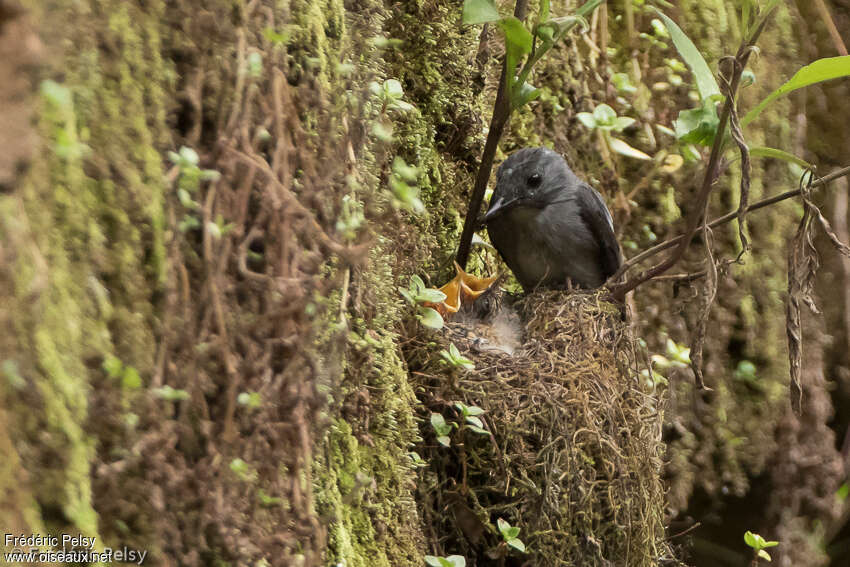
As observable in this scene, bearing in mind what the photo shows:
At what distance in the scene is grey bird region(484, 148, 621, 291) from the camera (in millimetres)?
3902

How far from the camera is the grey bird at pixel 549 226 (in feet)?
12.8

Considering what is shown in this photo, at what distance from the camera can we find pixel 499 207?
3.84m

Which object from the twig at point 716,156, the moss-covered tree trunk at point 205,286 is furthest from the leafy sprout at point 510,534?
the twig at point 716,156

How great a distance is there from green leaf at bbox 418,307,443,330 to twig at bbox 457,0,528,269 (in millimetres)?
683

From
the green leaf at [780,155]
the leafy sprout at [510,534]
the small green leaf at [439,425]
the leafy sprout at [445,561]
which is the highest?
the green leaf at [780,155]

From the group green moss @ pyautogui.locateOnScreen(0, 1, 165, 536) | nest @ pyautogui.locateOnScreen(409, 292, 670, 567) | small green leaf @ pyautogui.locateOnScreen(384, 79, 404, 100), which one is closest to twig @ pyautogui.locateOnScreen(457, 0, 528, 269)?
nest @ pyautogui.locateOnScreen(409, 292, 670, 567)

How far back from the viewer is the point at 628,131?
204 inches

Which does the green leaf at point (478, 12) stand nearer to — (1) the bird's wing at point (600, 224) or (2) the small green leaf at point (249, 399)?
(1) the bird's wing at point (600, 224)

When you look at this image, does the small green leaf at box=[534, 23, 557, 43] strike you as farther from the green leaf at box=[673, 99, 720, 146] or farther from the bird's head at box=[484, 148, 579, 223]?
the bird's head at box=[484, 148, 579, 223]

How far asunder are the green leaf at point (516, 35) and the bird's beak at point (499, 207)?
0.88m

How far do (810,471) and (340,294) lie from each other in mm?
3742

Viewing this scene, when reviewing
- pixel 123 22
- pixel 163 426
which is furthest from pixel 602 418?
pixel 123 22

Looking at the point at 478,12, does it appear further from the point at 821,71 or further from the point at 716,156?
the point at 821,71

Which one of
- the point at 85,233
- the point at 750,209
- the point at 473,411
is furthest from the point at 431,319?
the point at 85,233
